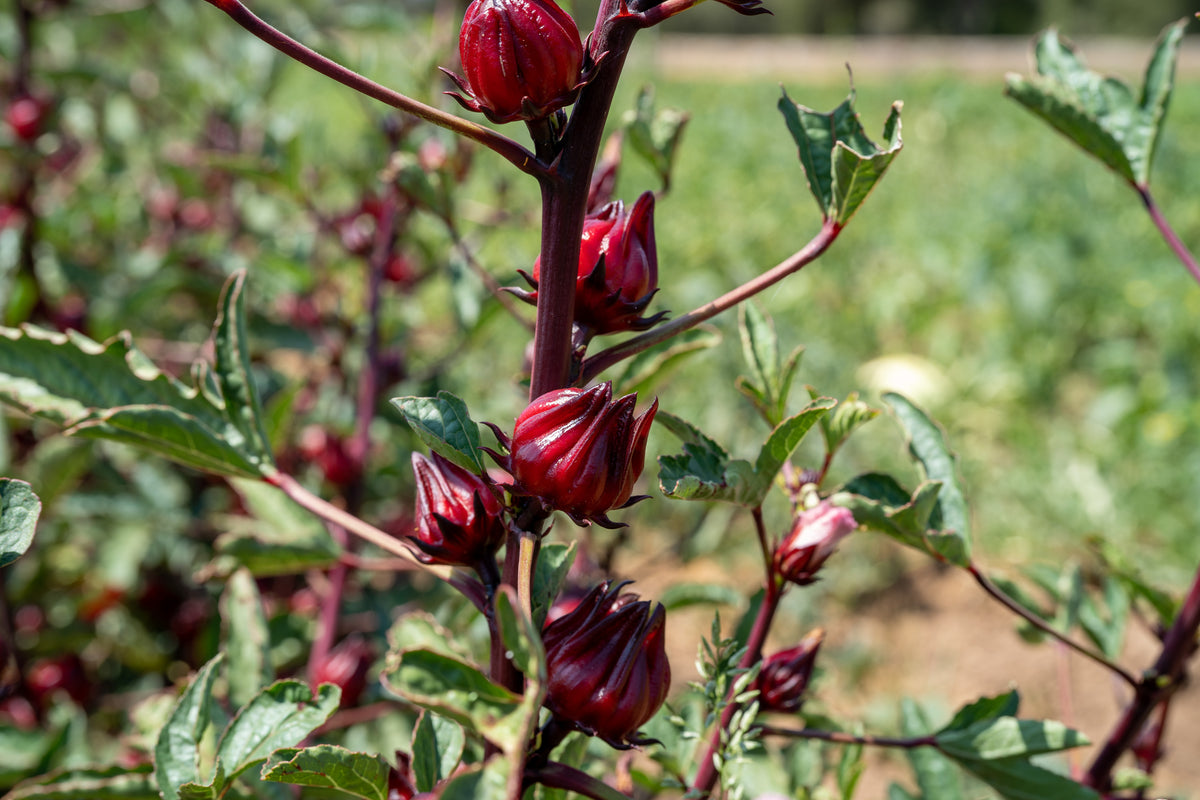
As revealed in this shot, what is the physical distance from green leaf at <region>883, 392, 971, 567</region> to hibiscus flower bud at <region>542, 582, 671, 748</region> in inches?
14.7

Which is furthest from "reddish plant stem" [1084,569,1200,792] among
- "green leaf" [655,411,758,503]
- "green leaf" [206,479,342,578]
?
"green leaf" [206,479,342,578]

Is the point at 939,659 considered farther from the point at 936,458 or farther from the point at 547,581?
the point at 547,581

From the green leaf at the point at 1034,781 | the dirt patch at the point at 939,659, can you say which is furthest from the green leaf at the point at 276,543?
the dirt patch at the point at 939,659

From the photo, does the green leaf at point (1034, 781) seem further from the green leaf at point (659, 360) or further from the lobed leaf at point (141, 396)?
the lobed leaf at point (141, 396)

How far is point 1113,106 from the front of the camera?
1026 mm

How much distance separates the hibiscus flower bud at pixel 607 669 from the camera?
651mm

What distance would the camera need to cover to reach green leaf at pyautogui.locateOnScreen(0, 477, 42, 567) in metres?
0.64

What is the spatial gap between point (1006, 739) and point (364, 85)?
764 mm

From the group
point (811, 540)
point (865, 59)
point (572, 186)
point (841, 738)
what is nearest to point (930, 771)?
point (841, 738)

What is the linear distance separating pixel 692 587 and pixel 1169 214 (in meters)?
5.57

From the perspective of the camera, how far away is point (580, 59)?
605 millimetres

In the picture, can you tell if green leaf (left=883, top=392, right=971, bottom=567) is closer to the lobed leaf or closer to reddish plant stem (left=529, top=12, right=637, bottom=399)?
reddish plant stem (left=529, top=12, right=637, bottom=399)

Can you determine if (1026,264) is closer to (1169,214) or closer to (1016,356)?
(1016,356)

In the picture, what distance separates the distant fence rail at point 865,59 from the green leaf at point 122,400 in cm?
1286
